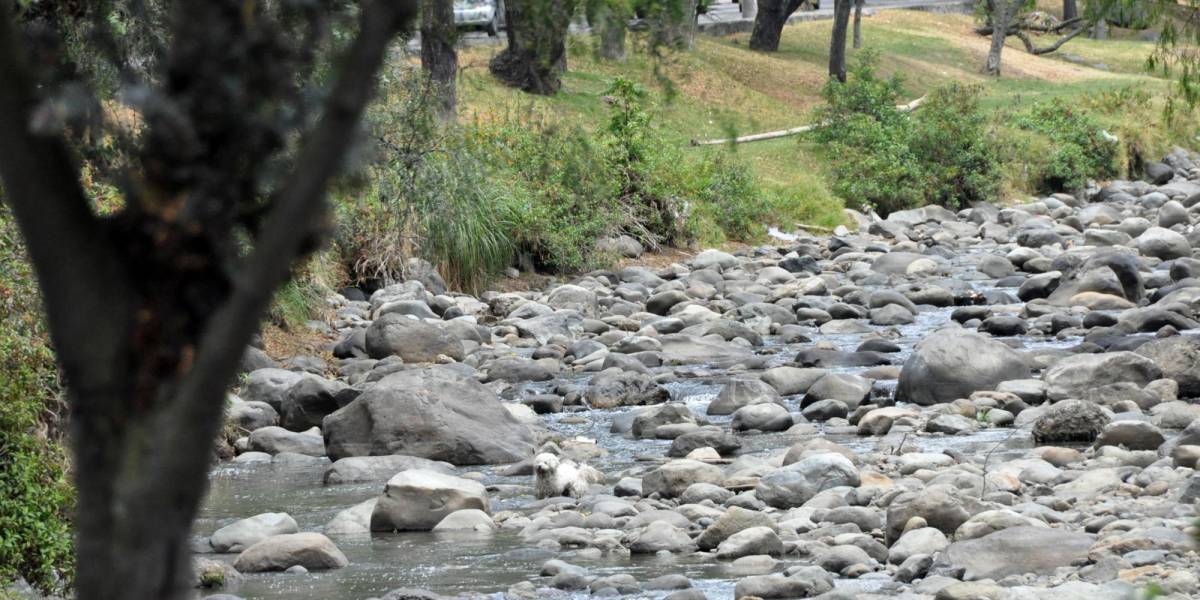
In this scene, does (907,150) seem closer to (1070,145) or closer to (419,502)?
(1070,145)

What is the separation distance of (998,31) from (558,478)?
3770 cm

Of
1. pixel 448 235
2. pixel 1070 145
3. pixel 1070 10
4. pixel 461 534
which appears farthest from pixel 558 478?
pixel 1070 10

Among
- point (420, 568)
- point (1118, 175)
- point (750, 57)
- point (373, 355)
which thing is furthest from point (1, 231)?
point (750, 57)

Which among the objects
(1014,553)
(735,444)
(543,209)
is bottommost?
(543,209)

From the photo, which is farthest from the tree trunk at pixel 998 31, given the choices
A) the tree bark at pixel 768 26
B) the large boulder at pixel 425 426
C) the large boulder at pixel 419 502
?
the large boulder at pixel 419 502

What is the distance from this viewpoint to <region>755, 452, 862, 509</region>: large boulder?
27.6 feet

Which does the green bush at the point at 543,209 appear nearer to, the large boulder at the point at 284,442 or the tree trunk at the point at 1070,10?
the large boulder at the point at 284,442

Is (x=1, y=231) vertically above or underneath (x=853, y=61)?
above

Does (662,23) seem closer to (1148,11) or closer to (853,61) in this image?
(1148,11)

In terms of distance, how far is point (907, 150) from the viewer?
1111 inches

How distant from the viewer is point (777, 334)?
52.7 feet

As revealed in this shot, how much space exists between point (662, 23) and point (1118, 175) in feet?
97.7

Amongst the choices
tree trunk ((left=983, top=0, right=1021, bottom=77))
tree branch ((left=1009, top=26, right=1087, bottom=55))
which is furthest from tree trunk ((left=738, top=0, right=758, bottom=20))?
tree branch ((left=1009, top=26, right=1087, bottom=55))

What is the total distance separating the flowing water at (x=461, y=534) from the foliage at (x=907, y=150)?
15.3 m
